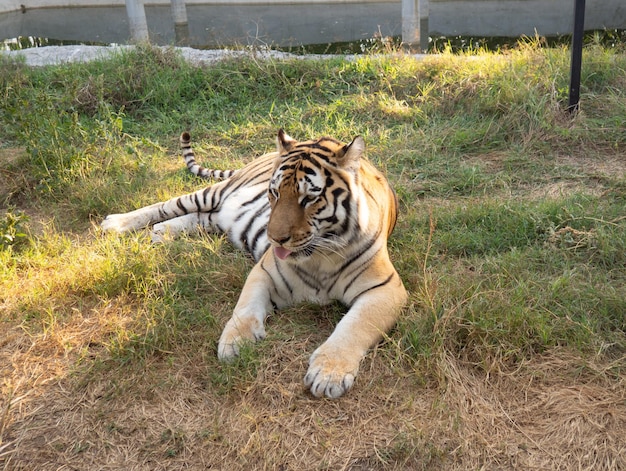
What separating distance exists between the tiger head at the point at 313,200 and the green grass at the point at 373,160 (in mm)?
409

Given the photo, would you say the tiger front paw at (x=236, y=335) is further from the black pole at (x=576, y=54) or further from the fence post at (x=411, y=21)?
the fence post at (x=411, y=21)

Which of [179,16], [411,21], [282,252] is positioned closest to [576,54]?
[282,252]

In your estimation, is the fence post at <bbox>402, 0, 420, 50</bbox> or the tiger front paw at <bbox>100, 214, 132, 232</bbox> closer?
the tiger front paw at <bbox>100, 214, 132, 232</bbox>

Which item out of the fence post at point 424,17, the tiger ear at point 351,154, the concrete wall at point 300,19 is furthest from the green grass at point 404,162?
the fence post at point 424,17

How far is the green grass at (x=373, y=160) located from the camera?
274 cm

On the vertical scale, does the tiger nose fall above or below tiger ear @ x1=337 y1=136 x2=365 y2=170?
below

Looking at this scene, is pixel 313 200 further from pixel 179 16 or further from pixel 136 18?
pixel 179 16

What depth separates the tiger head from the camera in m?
2.73

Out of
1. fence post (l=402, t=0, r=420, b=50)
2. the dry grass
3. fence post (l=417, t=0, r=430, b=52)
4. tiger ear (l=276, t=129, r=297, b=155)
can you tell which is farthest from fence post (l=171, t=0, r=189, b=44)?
the dry grass

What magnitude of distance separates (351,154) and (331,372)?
923 mm

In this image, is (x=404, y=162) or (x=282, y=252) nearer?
(x=282, y=252)

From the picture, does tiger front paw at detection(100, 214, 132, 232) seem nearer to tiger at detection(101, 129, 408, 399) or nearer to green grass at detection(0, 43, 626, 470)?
green grass at detection(0, 43, 626, 470)

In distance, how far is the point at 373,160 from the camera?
194 inches

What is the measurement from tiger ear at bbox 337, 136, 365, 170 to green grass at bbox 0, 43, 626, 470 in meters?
0.63
